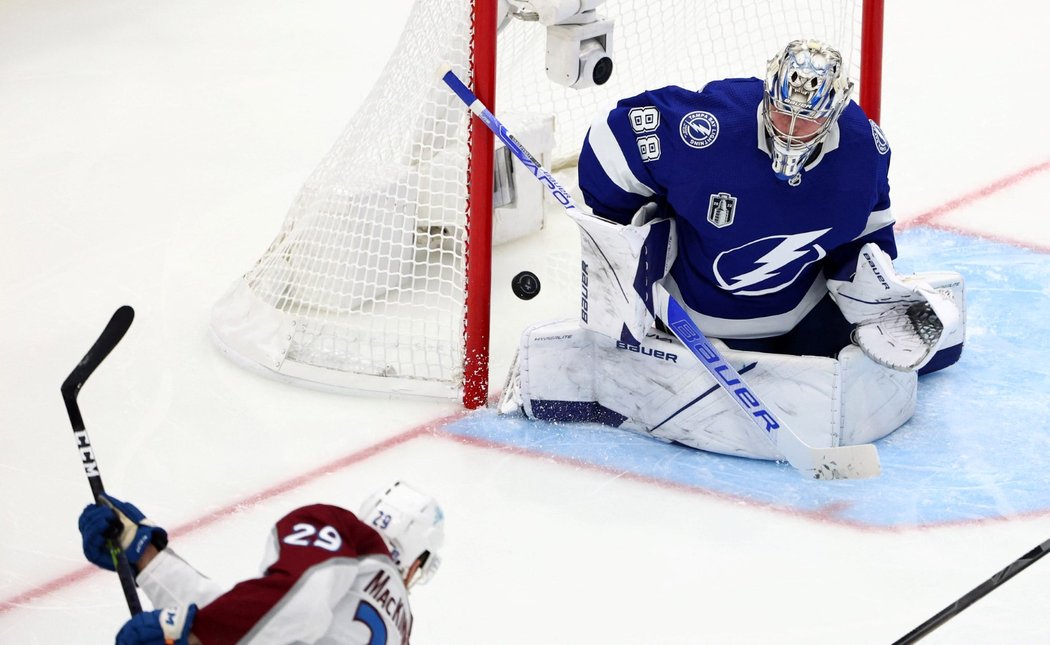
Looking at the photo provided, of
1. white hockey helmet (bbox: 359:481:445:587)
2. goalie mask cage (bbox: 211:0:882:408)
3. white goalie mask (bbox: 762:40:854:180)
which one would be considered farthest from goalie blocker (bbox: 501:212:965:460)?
white hockey helmet (bbox: 359:481:445:587)

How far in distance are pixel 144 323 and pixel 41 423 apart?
0.54 metres

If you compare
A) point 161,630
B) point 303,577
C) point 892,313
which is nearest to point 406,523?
point 303,577

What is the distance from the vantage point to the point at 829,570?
2.99m

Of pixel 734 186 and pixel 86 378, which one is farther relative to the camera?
pixel 734 186

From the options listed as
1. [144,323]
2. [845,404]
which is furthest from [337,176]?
[845,404]

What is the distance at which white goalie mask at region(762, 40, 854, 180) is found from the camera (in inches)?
116

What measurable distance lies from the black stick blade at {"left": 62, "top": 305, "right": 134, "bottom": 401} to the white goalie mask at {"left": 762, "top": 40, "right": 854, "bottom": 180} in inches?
54.3

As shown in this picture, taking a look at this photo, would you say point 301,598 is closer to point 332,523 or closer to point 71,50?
point 332,523

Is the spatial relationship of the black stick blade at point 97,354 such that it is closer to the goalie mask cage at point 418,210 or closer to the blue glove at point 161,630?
the blue glove at point 161,630

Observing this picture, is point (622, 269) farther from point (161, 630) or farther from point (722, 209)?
point (161, 630)

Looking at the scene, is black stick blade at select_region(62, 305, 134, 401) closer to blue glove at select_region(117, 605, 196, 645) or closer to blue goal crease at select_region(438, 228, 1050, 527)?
blue glove at select_region(117, 605, 196, 645)

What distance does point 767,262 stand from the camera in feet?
10.6

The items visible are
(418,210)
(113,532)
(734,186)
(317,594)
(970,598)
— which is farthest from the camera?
(418,210)

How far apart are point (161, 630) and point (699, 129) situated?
5.39 feet
